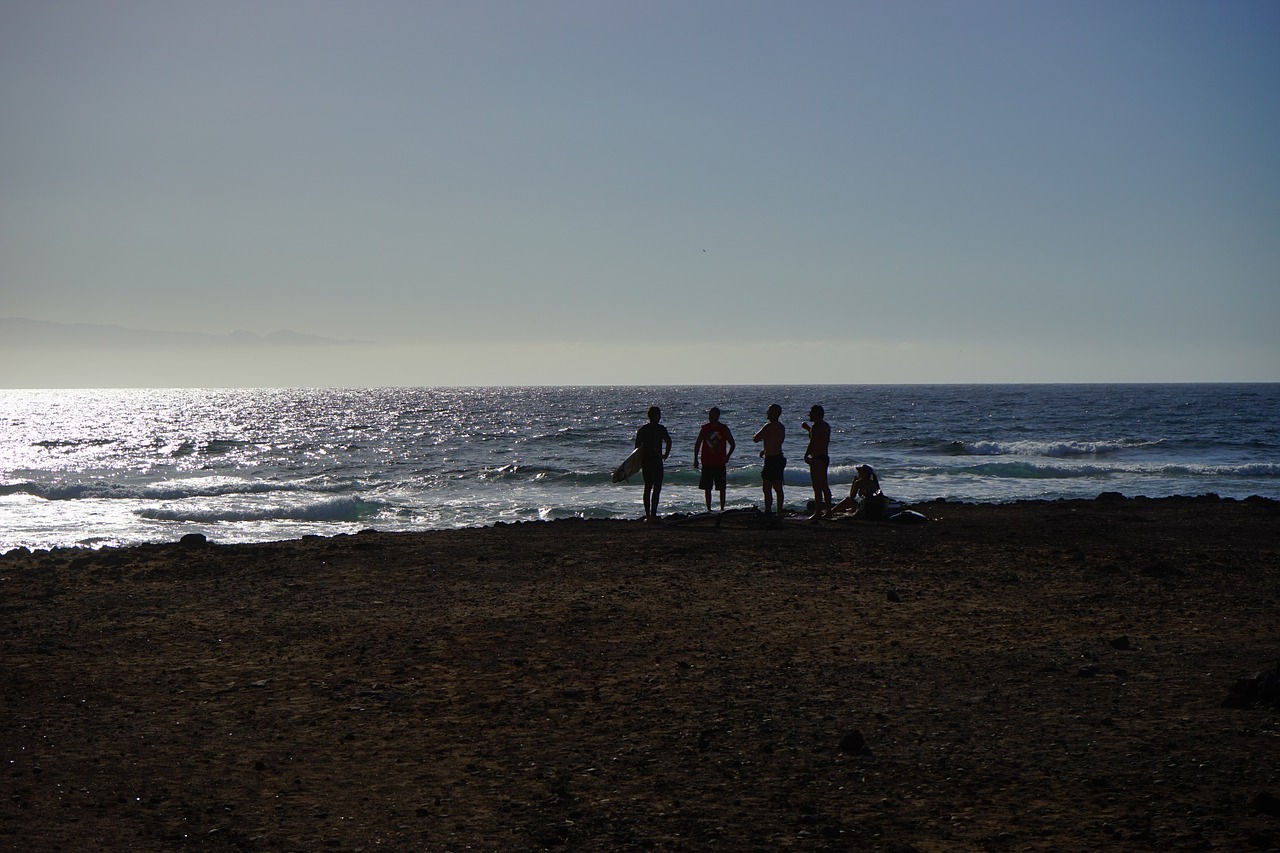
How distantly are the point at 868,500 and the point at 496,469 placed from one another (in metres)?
18.5

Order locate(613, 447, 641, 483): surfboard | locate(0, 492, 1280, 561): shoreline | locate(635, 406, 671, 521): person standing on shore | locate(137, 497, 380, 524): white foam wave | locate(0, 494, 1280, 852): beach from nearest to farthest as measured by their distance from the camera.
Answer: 1. locate(0, 494, 1280, 852): beach
2. locate(0, 492, 1280, 561): shoreline
3. locate(635, 406, 671, 521): person standing on shore
4. locate(613, 447, 641, 483): surfboard
5. locate(137, 497, 380, 524): white foam wave

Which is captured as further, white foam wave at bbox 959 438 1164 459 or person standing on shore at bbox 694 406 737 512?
white foam wave at bbox 959 438 1164 459

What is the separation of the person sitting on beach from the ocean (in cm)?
367

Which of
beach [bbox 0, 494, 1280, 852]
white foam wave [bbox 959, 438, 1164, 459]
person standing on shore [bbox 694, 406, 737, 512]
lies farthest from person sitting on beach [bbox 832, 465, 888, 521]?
white foam wave [bbox 959, 438, 1164, 459]

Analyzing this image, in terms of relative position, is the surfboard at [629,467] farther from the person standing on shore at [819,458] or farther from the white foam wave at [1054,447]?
the white foam wave at [1054,447]

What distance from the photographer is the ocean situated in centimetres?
2064

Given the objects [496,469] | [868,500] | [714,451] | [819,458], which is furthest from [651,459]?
[496,469]

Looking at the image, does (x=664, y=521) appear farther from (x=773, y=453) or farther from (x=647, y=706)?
(x=647, y=706)

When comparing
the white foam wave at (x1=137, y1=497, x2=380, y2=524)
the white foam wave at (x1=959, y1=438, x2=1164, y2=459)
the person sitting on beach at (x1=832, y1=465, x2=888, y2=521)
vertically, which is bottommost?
the white foam wave at (x1=137, y1=497, x2=380, y2=524)

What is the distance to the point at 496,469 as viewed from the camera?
31.3m

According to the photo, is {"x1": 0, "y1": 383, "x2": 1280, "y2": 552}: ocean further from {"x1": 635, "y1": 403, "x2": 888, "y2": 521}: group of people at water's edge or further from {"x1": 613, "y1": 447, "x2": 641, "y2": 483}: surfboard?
{"x1": 613, "y1": 447, "x2": 641, "y2": 483}: surfboard

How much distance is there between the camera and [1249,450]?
37.7m

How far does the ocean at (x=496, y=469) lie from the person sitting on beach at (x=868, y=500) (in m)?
3.67

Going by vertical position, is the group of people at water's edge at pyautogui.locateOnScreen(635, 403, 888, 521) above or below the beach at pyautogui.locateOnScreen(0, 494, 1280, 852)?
above
